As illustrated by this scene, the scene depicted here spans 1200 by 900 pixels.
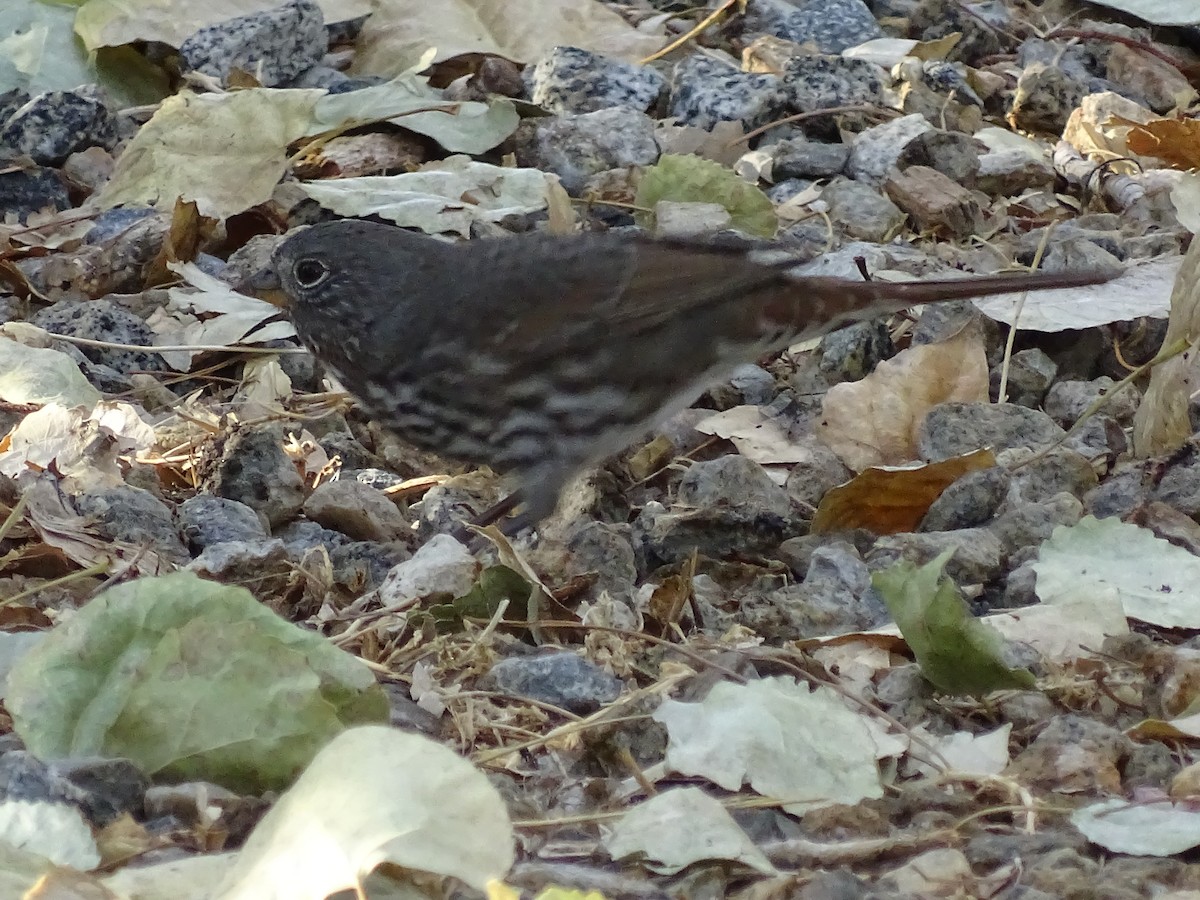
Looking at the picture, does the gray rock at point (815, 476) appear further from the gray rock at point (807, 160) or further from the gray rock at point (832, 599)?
the gray rock at point (807, 160)

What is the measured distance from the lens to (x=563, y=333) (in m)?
4.11

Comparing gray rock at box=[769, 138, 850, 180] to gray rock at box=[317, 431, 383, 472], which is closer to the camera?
gray rock at box=[317, 431, 383, 472]

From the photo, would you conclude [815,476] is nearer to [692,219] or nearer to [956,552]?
[956,552]

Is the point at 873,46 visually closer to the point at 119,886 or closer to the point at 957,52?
the point at 957,52

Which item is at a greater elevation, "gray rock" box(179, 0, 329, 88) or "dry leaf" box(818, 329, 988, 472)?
"gray rock" box(179, 0, 329, 88)

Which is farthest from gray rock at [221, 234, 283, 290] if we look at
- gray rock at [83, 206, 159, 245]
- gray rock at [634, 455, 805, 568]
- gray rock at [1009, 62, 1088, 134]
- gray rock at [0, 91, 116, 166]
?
gray rock at [1009, 62, 1088, 134]

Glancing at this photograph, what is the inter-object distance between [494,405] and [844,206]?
1638 mm

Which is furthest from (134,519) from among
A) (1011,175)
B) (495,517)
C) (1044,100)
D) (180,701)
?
(1044,100)

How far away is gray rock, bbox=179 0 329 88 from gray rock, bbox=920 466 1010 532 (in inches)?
117

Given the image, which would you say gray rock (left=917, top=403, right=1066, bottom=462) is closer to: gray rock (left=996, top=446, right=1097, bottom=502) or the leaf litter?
the leaf litter

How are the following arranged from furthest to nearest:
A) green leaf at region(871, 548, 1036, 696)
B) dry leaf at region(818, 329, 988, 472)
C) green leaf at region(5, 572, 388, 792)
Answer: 1. dry leaf at region(818, 329, 988, 472)
2. green leaf at region(871, 548, 1036, 696)
3. green leaf at region(5, 572, 388, 792)

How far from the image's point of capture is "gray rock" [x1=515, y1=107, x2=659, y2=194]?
5.51 meters

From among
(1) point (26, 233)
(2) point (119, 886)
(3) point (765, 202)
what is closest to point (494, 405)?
(3) point (765, 202)

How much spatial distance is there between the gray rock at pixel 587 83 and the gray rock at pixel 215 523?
2.32 m
